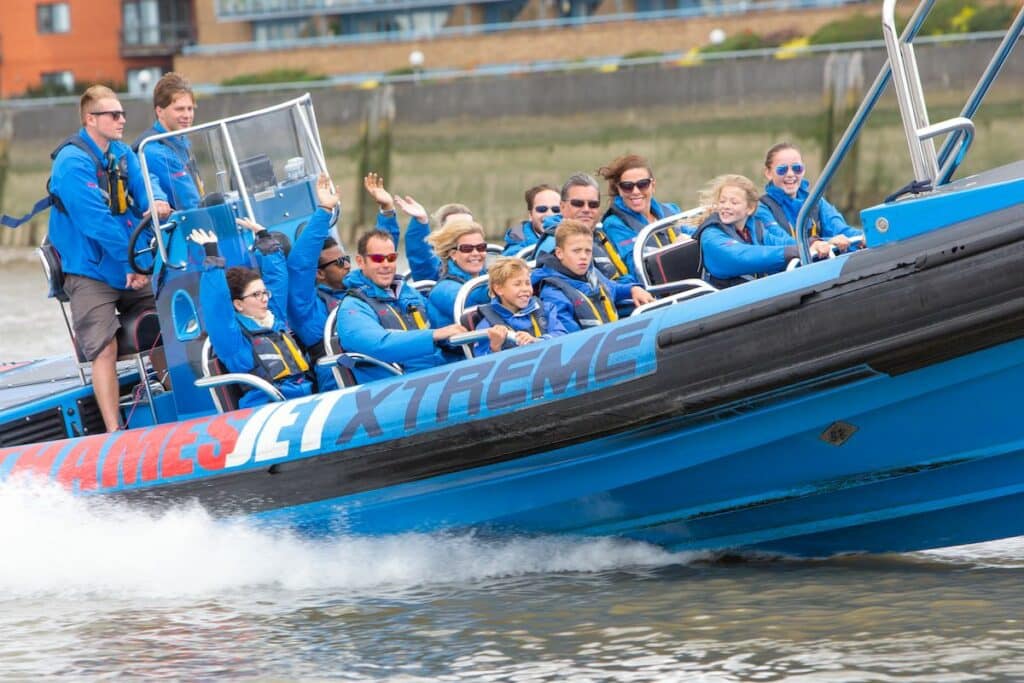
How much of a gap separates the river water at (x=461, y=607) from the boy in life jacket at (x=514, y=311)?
690mm

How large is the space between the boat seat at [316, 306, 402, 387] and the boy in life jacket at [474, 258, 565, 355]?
1.33ft

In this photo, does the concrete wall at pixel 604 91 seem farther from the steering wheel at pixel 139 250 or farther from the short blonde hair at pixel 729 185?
the steering wheel at pixel 139 250

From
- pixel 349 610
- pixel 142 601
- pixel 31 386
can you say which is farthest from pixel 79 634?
pixel 31 386

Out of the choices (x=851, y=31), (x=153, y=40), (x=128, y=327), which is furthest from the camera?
(x=153, y=40)

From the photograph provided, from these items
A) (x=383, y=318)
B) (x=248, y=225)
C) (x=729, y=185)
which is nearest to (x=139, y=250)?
(x=248, y=225)

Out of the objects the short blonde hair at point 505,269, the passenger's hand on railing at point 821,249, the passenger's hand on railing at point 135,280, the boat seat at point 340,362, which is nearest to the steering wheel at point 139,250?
the passenger's hand on railing at point 135,280

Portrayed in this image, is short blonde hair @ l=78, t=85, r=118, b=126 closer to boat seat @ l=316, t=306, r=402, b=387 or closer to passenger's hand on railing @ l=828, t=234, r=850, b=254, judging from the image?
boat seat @ l=316, t=306, r=402, b=387

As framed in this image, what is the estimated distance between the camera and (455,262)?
244 inches

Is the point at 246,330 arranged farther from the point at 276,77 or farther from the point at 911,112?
the point at 276,77

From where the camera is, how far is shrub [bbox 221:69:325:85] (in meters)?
32.7

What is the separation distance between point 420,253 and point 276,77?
87.2 ft

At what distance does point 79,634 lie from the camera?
5.32 m

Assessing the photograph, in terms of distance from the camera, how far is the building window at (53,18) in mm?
41156

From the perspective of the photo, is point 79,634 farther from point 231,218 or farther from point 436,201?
point 436,201
